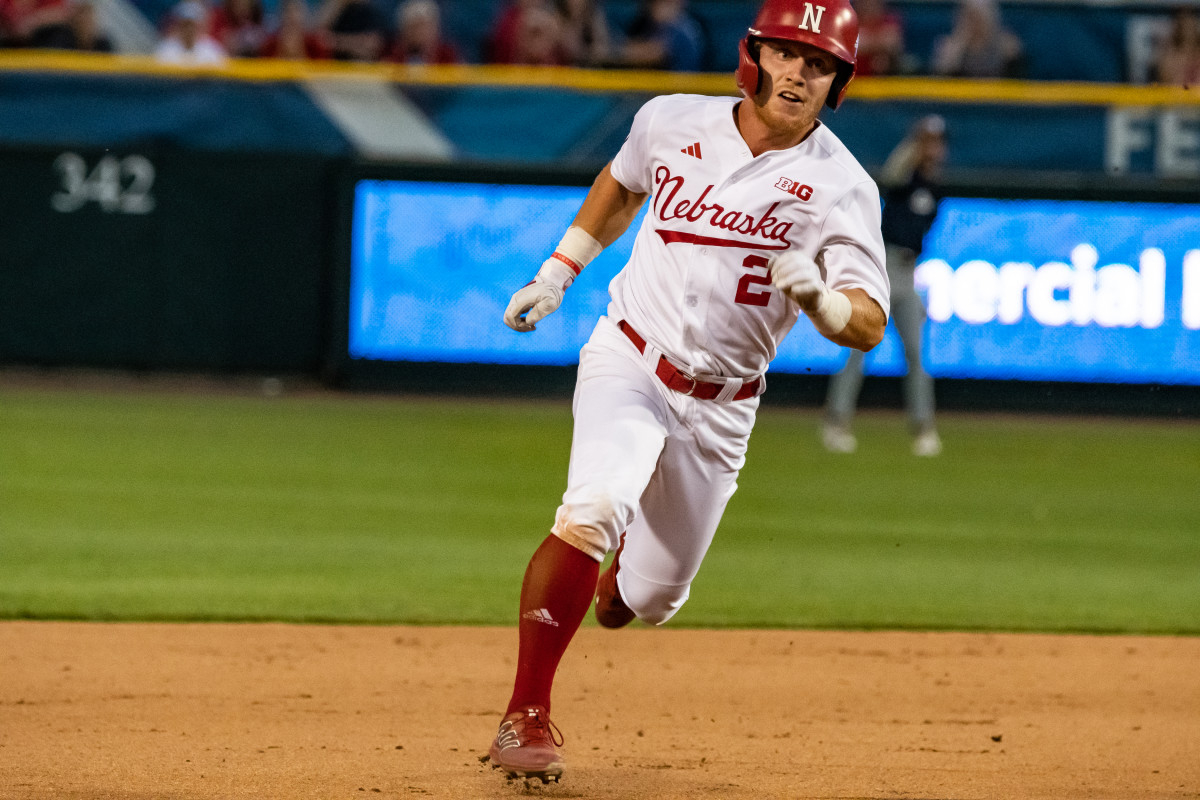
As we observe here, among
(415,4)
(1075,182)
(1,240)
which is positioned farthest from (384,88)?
(1075,182)

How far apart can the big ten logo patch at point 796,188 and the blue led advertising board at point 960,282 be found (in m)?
9.68

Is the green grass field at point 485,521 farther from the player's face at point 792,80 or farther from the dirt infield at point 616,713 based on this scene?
the player's face at point 792,80

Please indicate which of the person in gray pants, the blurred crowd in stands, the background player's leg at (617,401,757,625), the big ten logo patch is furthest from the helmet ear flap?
the blurred crowd in stands

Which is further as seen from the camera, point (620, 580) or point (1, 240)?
point (1, 240)

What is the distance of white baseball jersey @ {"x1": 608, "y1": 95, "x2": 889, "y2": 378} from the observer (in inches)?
175

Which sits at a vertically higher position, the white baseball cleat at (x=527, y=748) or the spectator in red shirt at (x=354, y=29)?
the white baseball cleat at (x=527, y=748)

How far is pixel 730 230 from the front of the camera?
4477 mm

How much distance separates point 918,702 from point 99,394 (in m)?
Answer: 9.79

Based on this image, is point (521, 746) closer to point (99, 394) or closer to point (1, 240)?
point (99, 394)

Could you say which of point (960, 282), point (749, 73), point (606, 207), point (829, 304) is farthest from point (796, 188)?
point (960, 282)

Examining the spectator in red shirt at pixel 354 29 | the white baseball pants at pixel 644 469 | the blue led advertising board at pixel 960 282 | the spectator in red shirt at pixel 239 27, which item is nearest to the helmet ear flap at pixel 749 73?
the white baseball pants at pixel 644 469

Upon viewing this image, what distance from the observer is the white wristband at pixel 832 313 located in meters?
4.07

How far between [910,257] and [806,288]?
8068 millimetres

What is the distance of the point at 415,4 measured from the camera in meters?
15.2
